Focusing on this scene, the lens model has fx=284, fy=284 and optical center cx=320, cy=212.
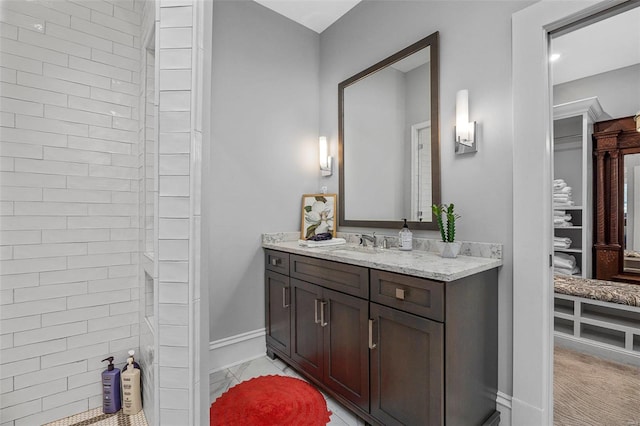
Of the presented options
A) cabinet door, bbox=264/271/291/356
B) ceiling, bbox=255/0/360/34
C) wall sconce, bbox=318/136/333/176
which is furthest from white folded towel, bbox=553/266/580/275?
ceiling, bbox=255/0/360/34

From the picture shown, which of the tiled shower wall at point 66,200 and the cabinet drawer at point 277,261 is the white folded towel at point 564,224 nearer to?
the cabinet drawer at point 277,261

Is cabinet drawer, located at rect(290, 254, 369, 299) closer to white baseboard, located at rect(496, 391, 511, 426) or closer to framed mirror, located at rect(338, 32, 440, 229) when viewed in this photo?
framed mirror, located at rect(338, 32, 440, 229)

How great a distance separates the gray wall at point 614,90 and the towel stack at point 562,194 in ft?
2.41

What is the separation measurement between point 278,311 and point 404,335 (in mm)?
1194

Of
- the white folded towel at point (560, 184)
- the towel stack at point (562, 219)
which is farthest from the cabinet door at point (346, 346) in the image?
the white folded towel at point (560, 184)

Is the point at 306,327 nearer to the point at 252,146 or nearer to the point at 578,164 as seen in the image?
the point at 252,146

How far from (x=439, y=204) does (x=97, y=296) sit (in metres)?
2.14

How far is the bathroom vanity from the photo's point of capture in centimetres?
120

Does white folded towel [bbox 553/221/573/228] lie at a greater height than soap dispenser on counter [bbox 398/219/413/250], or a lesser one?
greater

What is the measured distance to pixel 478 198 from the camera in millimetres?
1657

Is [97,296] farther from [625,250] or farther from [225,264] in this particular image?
[625,250]

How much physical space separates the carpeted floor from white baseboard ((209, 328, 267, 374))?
6.48 ft

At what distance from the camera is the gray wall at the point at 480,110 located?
1.53 metres

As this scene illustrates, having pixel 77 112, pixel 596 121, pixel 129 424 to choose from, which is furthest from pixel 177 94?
pixel 596 121
